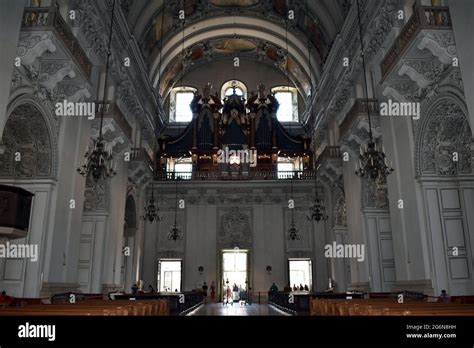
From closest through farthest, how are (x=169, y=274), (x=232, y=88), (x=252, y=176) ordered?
(x=169, y=274), (x=252, y=176), (x=232, y=88)

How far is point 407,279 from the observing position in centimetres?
1028

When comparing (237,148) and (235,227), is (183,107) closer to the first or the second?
(237,148)

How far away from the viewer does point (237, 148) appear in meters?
23.0

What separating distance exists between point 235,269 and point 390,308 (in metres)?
18.0

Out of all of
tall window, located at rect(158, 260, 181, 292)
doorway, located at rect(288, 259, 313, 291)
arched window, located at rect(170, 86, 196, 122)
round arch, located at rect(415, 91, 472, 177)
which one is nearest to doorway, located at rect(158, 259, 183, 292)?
tall window, located at rect(158, 260, 181, 292)

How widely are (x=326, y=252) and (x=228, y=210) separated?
581cm

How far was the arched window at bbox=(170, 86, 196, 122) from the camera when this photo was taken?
26094 mm

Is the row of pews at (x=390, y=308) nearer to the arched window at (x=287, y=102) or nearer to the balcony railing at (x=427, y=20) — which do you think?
the balcony railing at (x=427, y=20)

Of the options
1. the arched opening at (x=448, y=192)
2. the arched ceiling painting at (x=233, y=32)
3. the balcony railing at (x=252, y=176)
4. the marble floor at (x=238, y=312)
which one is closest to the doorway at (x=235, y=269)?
the balcony railing at (x=252, y=176)

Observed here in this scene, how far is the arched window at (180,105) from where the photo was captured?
85.6 feet

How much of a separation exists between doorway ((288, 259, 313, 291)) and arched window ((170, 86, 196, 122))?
11090mm

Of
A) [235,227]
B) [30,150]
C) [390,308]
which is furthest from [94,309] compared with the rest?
[235,227]

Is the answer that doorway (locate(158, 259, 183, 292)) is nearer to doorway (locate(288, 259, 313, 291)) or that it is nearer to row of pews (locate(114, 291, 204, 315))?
doorway (locate(288, 259, 313, 291))
